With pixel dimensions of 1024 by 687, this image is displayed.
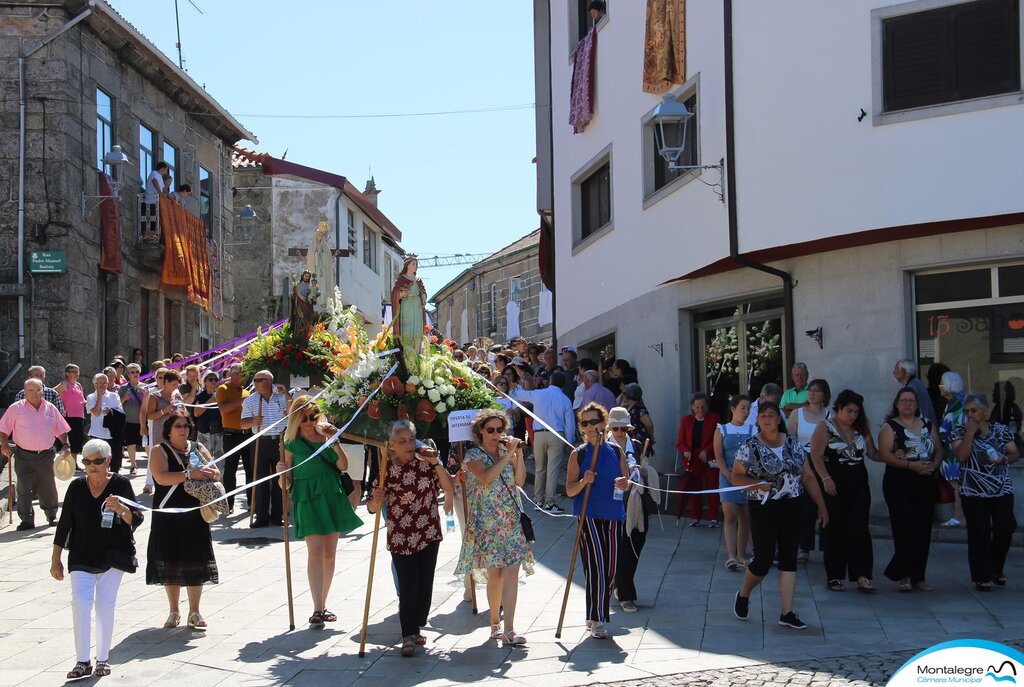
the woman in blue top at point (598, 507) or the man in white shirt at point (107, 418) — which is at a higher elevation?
the man in white shirt at point (107, 418)

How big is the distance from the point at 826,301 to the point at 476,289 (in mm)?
34948

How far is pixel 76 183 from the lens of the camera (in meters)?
23.2

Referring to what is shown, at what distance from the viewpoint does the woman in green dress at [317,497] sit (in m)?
9.38

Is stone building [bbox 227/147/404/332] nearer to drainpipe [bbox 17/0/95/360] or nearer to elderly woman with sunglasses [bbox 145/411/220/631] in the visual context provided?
drainpipe [bbox 17/0/95/360]

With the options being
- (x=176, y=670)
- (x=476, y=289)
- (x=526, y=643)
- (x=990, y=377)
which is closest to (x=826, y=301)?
(x=990, y=377)

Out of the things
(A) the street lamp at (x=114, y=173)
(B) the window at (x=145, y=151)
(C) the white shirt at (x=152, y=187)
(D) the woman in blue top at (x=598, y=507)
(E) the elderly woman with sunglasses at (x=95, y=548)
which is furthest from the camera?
(B) the window at (x=145, y=151)

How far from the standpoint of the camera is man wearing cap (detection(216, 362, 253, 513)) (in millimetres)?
15766

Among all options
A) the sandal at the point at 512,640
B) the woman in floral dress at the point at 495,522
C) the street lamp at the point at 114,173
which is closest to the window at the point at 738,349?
the woman in floral dress at the point at 495,522

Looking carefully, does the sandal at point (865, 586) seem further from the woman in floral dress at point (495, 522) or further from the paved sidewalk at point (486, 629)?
the woman in floral dress at point (495, 522)

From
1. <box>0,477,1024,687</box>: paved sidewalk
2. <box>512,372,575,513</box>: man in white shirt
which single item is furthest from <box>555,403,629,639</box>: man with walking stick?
<box>512,372,575,513</box>: man in white shirt

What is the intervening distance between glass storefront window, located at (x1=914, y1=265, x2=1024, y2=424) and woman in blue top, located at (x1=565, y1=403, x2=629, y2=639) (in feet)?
19.4

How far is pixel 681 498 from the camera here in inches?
590

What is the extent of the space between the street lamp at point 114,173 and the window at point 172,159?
3492mm

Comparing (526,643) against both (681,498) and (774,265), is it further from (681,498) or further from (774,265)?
(774,265)
